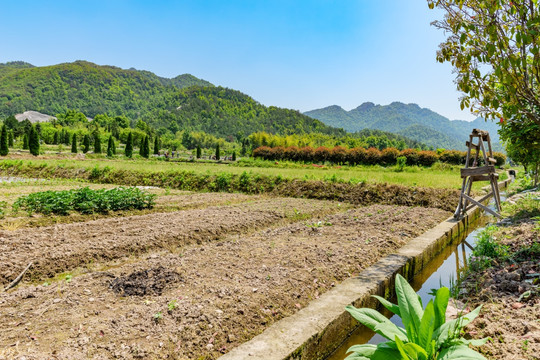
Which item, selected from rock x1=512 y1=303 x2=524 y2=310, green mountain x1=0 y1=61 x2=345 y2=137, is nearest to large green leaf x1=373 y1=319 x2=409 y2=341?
rock x1=512 y1=303 x2=524 y2=310

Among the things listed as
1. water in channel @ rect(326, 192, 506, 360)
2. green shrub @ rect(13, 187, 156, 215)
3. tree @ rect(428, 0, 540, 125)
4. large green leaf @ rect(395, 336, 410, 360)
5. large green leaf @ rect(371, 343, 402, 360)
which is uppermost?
tree @ rect(428, 0, 540, 125)

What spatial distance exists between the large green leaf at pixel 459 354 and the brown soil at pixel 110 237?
512 centimetres

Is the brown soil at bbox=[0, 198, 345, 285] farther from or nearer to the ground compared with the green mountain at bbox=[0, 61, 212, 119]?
nearer to the ground

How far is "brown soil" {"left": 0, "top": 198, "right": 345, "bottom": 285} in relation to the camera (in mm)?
4984

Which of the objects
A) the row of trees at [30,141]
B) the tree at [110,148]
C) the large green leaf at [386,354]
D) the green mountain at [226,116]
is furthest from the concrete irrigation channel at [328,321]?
the green mountain at [226,116]

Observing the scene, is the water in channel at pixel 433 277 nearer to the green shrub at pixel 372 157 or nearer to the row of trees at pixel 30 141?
the green shrub at pixel 372 157

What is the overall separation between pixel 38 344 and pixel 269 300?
78.5 inches

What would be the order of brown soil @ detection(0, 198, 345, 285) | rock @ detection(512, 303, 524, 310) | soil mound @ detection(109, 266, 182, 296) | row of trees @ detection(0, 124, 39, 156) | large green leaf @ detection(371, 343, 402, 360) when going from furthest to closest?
row of trees @ detection(0, 124, 39, 156) → brown soil @ detection(0, 198, 345, 285) → soil mound @ detection(109, 266, 182, 296) → rock @ detection(512, 303, 524, 310) → large green leaf @ detection(371, 343, 402, 360)

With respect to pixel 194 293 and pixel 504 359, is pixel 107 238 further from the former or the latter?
pixel 504 359

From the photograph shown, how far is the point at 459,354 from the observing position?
187 centimetres

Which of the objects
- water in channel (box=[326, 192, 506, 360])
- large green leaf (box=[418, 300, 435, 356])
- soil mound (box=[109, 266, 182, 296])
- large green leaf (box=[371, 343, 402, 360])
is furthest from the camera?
soil mound (box=[109, 266, 182, 296])

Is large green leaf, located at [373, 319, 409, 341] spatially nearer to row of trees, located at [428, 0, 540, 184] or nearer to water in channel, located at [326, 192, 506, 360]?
water in channel, located at [326, 192, 506, 360]

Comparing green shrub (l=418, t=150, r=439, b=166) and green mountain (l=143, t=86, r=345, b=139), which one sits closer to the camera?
green shrub (l=418, t=150, r=439, b=166)

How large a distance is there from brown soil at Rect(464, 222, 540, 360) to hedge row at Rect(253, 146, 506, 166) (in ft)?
85.3
